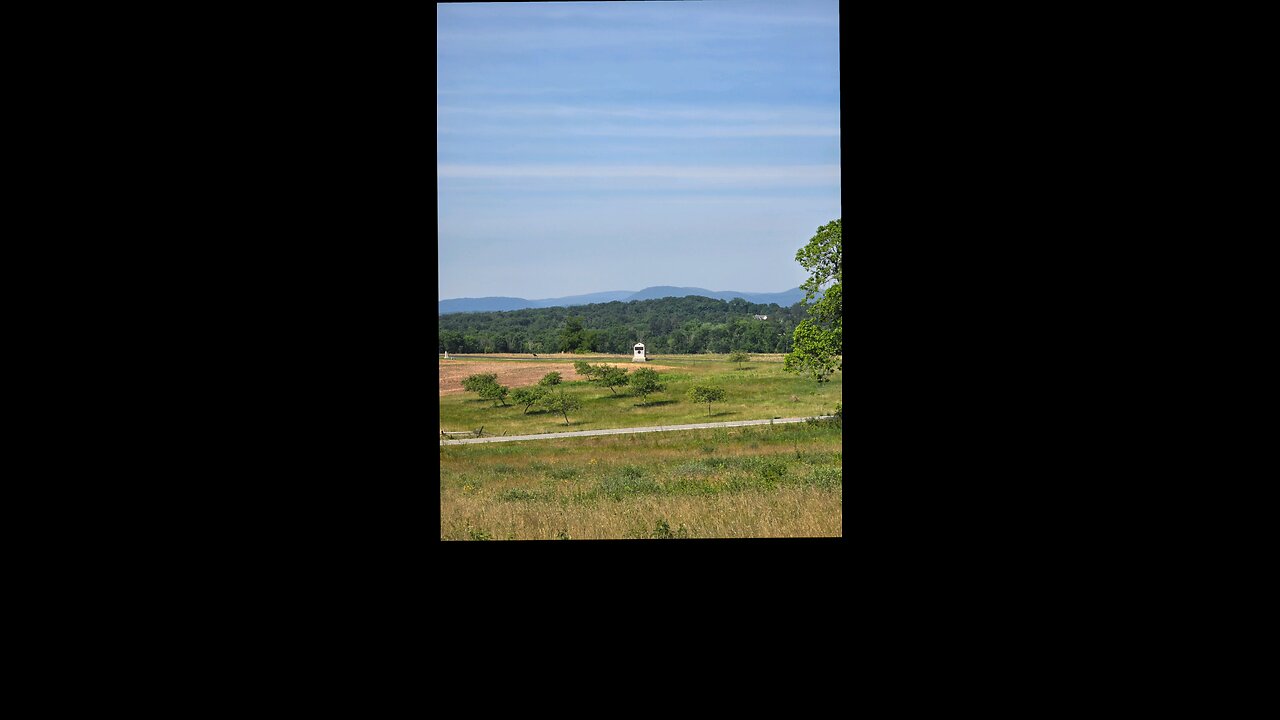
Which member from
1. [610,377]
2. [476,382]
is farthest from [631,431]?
[476,382]

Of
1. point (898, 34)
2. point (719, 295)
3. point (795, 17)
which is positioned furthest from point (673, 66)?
point (898, 34)

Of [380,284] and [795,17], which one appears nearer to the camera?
[380,284]

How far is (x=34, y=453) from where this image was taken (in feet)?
6.47

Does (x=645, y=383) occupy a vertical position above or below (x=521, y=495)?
above

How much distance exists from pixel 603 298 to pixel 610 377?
21.1 ft

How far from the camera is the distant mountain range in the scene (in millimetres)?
27547

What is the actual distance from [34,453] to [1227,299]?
2.31m

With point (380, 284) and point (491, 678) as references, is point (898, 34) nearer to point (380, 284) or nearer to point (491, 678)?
point (380, 284)

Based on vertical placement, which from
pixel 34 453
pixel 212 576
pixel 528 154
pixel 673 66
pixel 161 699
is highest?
pixel 673 66

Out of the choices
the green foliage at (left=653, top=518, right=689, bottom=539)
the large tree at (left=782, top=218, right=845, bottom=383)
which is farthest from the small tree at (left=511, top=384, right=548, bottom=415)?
the green foliage at (left=653, top=518, right=689, bottom=539)

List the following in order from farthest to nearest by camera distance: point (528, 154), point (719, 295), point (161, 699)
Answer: point (528, 154) → point (719, 295) → point (161, 699)

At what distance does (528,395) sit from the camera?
23891mm

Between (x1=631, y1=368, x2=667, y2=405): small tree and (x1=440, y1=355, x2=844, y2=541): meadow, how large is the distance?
19cm

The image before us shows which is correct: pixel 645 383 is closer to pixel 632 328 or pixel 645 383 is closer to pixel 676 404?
pixel 676 404
